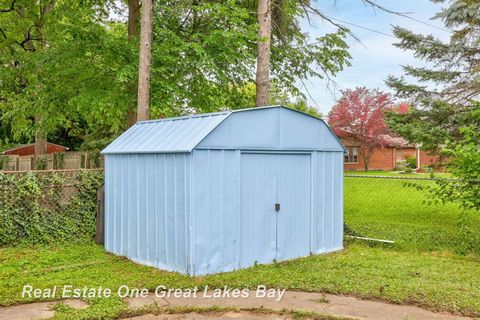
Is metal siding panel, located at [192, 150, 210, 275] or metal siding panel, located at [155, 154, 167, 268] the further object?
metal siding panel, located at [155, 154, 167, 268]

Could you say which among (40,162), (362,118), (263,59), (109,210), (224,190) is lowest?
(109,210)

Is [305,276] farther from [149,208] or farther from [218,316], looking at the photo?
[149,208]

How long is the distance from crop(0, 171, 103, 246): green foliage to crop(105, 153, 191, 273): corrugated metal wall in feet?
2.20

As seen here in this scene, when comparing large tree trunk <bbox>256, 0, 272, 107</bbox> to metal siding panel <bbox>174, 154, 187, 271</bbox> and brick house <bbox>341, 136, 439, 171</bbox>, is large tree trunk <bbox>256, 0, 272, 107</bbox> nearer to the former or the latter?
metal siding panel <bbox>174, 154, 187, 271</bbox>

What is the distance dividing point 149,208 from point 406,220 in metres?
7.09

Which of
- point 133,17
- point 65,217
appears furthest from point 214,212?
point 133,17

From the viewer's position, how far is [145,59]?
841 centimetres

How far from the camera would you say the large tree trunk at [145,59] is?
839cm

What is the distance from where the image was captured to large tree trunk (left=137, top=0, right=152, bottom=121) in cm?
839

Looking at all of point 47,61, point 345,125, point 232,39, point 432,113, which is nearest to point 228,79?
point 232,39

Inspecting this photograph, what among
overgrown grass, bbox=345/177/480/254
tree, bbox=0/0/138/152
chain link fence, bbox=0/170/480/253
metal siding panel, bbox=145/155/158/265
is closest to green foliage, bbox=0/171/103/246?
chain link fence, bbox=0/170/480/253

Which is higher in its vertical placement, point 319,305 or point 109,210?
point 109,210

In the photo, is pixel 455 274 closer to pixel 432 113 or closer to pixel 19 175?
pixel 432 113

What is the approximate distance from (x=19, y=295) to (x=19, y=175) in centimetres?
318
